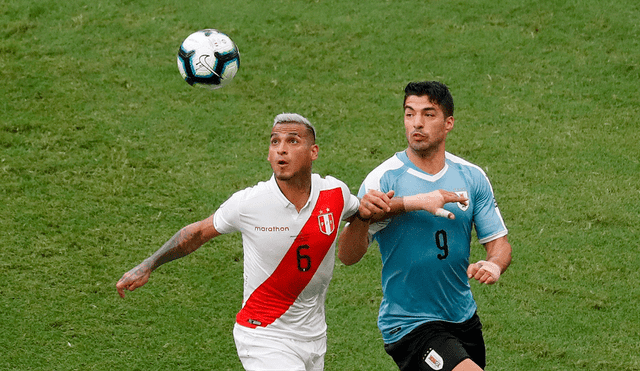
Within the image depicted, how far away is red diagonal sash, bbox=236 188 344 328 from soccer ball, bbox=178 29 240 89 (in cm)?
304

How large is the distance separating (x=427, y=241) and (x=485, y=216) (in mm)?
464

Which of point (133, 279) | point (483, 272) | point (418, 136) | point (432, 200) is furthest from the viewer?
point (418, 136)

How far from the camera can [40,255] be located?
9.59 metres

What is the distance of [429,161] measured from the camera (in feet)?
19.9

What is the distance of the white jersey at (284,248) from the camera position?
5.74 m

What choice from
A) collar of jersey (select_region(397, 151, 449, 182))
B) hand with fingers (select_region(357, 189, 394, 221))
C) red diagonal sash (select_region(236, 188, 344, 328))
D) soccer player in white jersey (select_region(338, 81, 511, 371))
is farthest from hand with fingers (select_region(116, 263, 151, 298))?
collar of jersey (select_region(397, 151, 449, 182))

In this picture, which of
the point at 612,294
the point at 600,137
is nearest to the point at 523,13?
the point at 600,137

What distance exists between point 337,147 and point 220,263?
2760 mm

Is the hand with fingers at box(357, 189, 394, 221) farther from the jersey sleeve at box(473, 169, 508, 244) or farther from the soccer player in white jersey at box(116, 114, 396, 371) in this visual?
the jersey sleeve at box(473, 169, 508, 244)

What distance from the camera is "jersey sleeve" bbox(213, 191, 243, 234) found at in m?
5.76

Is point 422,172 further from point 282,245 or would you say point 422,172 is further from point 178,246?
point 178,246

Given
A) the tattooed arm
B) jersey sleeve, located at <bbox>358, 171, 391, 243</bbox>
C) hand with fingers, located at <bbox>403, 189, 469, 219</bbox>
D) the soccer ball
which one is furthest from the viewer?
the soccer ball

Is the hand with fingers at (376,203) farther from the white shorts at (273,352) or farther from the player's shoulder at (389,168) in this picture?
the white shorts at (273,352)

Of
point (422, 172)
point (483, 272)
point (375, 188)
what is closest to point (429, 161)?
point (422, 172)
